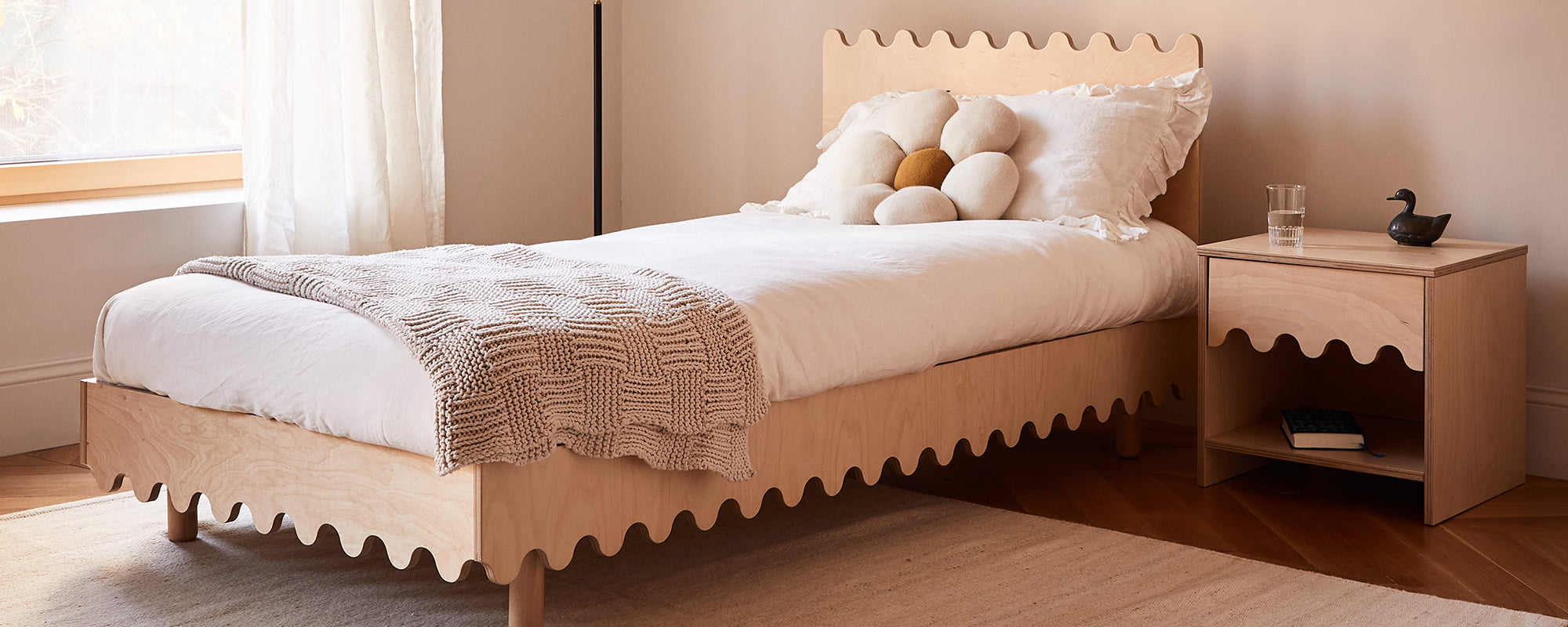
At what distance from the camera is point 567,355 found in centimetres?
169

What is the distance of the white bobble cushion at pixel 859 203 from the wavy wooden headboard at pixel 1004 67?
1.80ft

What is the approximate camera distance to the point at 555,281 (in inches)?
77.6

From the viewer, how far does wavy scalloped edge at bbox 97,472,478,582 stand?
1.70 m

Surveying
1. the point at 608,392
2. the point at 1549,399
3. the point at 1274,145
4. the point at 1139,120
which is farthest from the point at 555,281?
the point at 1549,399

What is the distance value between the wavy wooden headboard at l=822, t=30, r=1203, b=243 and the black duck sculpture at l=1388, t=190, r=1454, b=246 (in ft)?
1.60

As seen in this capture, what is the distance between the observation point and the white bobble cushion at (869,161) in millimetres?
3016

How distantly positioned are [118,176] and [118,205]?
12 cm

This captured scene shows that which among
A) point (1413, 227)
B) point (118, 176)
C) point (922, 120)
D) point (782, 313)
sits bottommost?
point (782, 313)

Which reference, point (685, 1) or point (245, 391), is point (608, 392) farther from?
point (685, 1)

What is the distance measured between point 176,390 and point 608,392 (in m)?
0.73

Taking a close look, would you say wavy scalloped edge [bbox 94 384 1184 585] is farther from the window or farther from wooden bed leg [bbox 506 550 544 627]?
the window

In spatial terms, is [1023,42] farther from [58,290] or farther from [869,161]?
[58,290]

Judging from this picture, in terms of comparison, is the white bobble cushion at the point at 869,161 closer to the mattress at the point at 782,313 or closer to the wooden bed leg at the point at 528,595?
the mattress at the point at 782,313

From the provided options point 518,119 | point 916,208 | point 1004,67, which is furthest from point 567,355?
point 518,119
